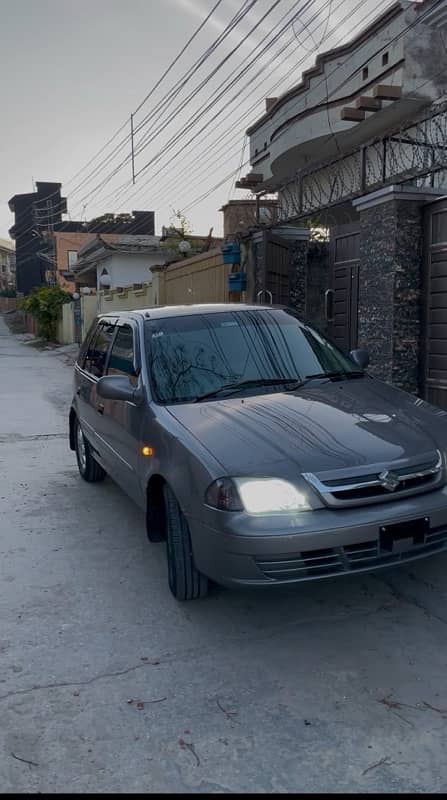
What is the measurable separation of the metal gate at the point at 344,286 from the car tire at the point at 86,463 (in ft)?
12.6

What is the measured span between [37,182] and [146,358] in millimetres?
78343

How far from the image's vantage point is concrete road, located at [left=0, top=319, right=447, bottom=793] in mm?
2549

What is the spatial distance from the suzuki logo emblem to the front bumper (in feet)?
0.29

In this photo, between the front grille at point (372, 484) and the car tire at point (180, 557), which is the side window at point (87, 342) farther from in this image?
the front grille at point (372, 484)

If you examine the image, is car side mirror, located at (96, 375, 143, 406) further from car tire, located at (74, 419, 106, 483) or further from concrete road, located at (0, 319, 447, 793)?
car tire, located at (74, 419, 106, 483)

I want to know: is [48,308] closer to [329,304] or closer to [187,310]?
[329,304]

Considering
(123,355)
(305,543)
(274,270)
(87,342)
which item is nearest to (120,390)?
(123,355)

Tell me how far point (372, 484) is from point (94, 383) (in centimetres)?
319

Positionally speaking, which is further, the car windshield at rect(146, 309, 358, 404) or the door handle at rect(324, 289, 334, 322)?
the door handle at rect(324, 289, 334, 322)

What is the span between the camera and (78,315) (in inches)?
1179

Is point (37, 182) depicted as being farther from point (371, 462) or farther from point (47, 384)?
point (371, 462)

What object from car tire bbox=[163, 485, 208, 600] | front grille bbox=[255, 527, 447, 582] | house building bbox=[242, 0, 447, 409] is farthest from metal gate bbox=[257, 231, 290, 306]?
front grille bbox=[255, 527, 447, 582]

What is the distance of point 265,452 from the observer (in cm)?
342

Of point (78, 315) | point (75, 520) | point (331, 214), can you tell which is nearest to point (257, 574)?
point (75, 520)
